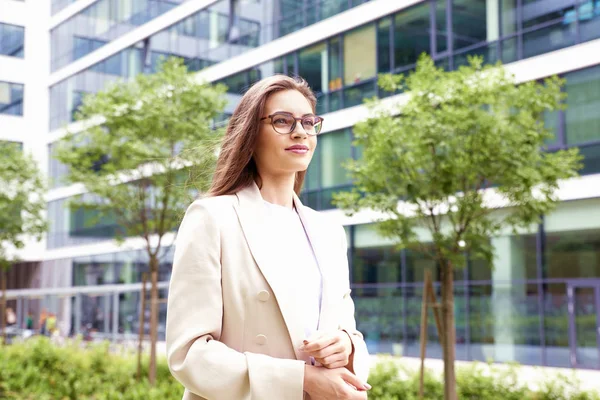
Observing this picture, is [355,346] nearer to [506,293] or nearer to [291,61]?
[506,293]

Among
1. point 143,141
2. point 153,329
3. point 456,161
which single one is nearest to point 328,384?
point 456,161

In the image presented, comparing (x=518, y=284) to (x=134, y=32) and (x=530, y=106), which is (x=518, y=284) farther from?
(x=134, y=32)

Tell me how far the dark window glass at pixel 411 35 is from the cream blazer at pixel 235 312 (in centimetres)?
1730

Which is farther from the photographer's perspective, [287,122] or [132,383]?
[132,383]

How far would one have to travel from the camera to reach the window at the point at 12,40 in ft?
49.5

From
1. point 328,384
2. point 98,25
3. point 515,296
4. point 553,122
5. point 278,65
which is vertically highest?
point 98,25

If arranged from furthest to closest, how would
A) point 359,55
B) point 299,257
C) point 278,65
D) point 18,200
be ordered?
1. point 278,65
2. point 359,55
3. point 18,200
4. point 299,257

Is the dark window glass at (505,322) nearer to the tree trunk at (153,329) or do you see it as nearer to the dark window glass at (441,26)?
the dark window glass at (441,26)

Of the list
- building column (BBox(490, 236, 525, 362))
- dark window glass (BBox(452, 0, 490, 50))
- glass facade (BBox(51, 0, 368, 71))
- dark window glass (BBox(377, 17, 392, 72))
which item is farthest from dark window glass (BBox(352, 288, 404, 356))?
glass facade (BBox(51, 0, 368, 71))

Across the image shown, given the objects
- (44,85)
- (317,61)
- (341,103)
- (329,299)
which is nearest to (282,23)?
(317,61)

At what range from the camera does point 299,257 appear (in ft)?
7.49

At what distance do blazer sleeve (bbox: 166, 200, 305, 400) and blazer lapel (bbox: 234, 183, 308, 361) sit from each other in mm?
99

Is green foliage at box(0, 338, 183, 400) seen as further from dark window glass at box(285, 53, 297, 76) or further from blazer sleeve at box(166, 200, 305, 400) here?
dark window glass at box(285, 53, 297, 76)

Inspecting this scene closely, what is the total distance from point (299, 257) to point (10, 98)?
15629 millimetres
